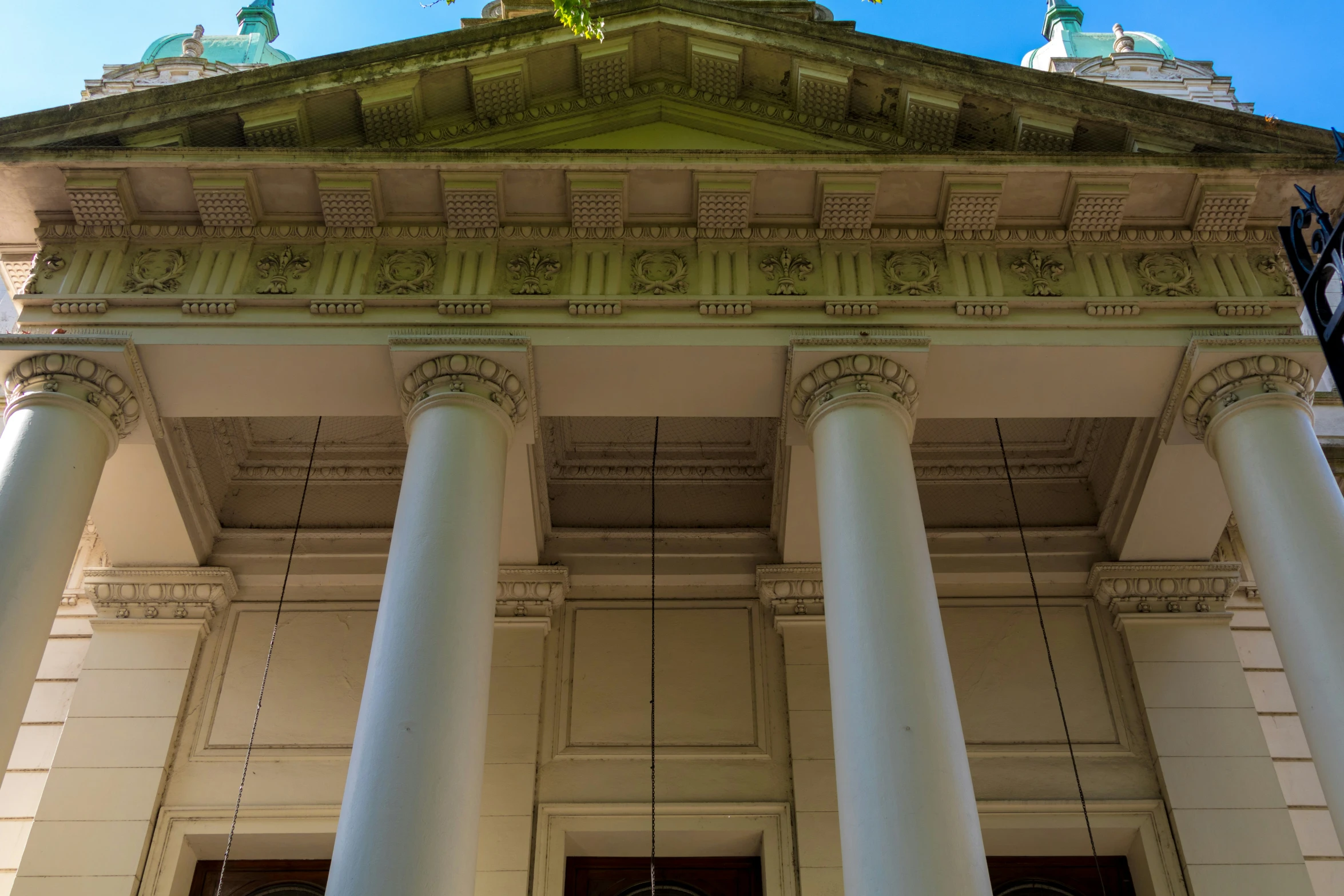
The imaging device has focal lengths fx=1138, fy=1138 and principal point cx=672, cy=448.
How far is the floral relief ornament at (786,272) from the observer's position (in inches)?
384

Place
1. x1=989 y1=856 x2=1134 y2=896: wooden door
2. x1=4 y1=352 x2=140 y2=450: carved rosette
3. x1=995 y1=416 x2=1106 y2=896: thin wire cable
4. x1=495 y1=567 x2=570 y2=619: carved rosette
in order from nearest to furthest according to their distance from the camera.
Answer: x1=4 y1=352 x2=140 y2=450: carved rosette, x1=995 y1=416 x2=1106 y2=896: thin wire cable, x1=989 y1=856 x2=1134 y2=896: wooden door, x1=495 y1=567 x2=570 y2=619: carved rosette

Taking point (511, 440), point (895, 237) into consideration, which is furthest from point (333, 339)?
point (895, 237)

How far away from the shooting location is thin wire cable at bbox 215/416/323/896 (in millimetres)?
10484

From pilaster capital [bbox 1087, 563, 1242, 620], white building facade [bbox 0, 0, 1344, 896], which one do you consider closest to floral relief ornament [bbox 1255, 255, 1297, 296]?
white building facade [bbox 0, 0, 1344, 896]

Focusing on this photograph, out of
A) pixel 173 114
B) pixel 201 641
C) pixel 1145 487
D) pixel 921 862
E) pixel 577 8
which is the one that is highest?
pixel 173 114

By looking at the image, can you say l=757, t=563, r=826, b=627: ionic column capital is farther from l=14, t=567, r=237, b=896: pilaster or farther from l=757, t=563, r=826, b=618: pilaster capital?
l=14, t=567, r=237, b=896: pilaster

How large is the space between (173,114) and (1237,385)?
9.19 m

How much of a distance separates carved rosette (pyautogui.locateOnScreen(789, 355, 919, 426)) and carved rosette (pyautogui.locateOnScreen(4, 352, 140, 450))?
561cm

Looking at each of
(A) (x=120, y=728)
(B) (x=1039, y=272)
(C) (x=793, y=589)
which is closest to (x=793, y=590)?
(C) (x=793, y=589)

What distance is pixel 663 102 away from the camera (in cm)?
1064

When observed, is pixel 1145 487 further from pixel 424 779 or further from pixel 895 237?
pixel 424 779

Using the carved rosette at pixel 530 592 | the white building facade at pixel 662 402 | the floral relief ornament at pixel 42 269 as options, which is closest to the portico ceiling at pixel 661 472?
the carved rosette at pixel 530 592

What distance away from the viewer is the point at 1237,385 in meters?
9.23

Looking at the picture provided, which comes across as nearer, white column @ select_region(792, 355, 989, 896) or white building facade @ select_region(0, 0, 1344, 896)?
white column @ select_region(792, 355, 989, 896)
